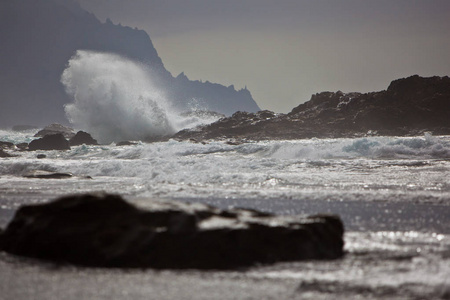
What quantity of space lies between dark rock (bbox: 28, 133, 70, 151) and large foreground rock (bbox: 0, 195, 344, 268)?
35.4 m

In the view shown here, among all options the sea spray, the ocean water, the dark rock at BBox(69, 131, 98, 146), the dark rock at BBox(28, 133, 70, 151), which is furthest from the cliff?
the ocean water

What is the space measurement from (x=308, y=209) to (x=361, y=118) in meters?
53.8

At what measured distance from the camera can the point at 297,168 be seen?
16547mm

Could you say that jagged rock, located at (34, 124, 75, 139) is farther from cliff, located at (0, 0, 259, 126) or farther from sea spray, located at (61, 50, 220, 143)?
cliff, located at (0, 0, 259, 126)

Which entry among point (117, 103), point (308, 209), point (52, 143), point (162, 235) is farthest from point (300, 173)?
point (117, 103)

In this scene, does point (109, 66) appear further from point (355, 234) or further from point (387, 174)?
point (355, 234)

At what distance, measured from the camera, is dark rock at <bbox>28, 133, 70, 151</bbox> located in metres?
40.4

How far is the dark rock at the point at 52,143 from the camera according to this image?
133 feet

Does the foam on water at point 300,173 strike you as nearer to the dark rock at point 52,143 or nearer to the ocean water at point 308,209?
the ocean water at point 308,209

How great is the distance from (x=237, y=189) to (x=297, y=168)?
506 cm

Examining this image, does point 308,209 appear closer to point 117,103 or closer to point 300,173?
point 300,173

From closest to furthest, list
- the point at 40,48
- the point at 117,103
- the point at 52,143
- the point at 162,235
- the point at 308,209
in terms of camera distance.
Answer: the point at 162,235
the point at 308,209
the point at 52,143
the point at 117,103
the point at 40,48

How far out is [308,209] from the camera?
883cm

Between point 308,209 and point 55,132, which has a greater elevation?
point 55,132
